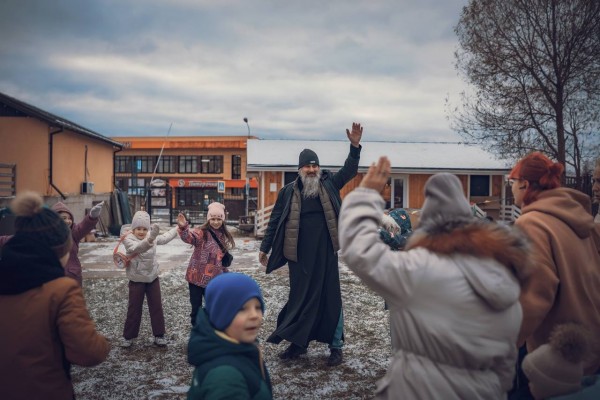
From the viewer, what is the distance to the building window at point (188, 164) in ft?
170

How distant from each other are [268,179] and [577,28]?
12804 millimetres

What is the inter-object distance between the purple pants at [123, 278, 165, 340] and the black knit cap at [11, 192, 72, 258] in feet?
10.6

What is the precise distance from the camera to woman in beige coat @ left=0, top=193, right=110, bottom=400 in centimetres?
237

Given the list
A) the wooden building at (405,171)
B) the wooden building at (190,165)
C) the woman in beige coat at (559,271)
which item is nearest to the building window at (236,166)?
the wooden building at (190,165)

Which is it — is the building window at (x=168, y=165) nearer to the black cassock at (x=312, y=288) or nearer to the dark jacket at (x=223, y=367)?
the black cassock at (x=312, y=288)

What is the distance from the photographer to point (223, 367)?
201cm

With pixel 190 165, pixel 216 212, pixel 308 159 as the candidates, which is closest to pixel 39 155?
pixel 216 212

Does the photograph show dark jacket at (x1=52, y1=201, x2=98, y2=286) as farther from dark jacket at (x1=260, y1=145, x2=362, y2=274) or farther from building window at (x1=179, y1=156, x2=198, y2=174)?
building window at (x1=179, y1=156, x2=198, y2=174)

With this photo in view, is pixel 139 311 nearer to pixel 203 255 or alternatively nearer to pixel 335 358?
pixel 203 255

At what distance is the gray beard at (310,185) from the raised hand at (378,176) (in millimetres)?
3115

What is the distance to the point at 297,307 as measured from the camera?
5.21 metres

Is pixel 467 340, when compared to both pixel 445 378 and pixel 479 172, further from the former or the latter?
pixel 479 172

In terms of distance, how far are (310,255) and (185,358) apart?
1.68 meters

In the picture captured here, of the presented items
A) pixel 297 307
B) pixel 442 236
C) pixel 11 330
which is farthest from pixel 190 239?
pixel 442 236
